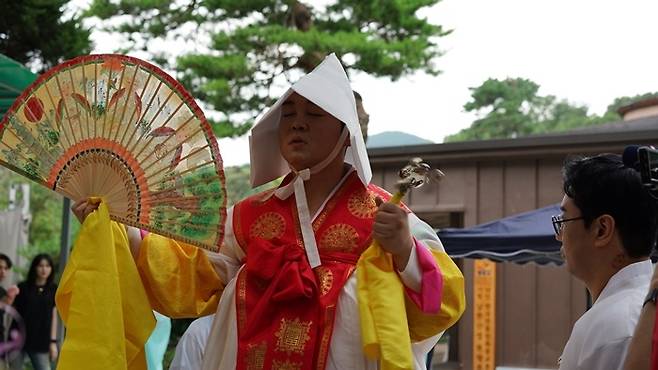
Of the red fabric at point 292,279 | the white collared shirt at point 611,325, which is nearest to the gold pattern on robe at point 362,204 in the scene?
the red fabric at point 292,279

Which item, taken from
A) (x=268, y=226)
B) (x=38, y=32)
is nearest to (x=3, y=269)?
(x=38, y=32)

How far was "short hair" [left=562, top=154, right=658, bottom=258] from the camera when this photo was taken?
6.14ft

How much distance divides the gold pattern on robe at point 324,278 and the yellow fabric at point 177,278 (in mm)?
342

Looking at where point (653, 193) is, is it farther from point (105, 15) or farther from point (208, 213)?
point (105, 15)

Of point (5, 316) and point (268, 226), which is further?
point (5, 316)

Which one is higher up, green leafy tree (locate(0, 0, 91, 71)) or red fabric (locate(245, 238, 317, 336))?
green leafy tree (locate(0, 0, 91, 71))

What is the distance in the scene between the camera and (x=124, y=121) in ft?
8.00

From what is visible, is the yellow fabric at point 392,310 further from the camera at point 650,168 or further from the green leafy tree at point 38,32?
the green leafy tree at point 38,32

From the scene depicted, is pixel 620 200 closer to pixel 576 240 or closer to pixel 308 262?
pixel 576 240

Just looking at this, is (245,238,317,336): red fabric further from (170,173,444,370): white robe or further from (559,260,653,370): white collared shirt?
(559,260,653,370): white collared shirt

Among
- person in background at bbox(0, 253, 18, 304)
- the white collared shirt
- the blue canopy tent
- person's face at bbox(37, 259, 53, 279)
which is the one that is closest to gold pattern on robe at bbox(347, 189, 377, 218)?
the white collared shirt

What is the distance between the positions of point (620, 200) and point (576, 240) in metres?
0.14

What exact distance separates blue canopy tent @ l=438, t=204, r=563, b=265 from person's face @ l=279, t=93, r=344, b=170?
346 cm

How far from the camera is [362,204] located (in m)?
2.50
